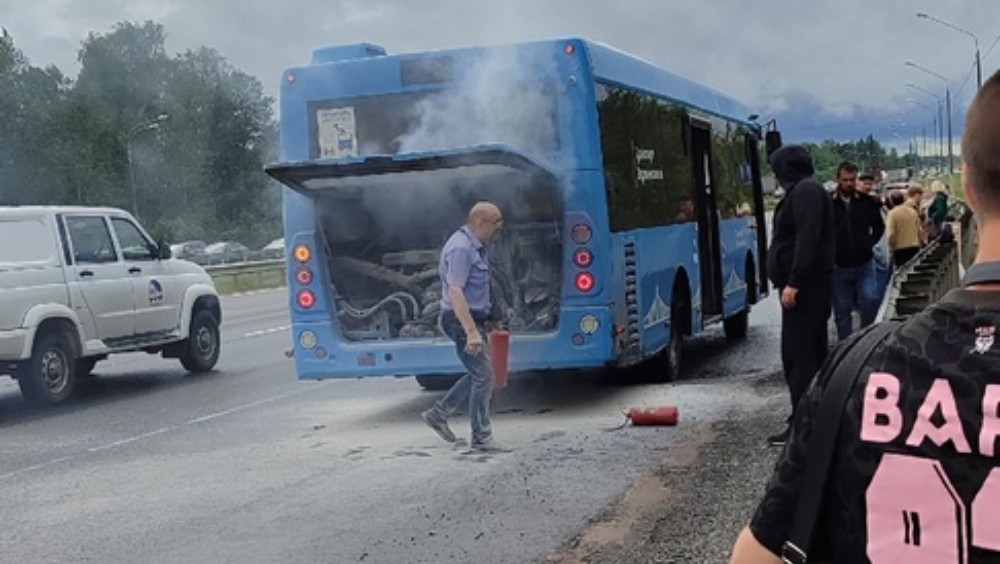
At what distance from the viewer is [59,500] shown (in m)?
8.20

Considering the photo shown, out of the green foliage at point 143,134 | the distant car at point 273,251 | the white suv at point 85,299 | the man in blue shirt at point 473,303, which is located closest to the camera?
the man in blue shirt at point 473,303

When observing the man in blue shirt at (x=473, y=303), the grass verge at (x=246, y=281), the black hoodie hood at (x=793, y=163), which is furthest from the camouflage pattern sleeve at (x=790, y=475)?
the grass verge at (x=246, y=281)

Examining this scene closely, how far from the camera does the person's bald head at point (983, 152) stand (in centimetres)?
176

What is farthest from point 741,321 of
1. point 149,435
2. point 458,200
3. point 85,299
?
point 149,435

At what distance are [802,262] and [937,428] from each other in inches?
248

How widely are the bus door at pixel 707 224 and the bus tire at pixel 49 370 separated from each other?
6538 mm

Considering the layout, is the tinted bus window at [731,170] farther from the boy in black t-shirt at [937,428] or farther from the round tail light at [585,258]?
the boy in black t-shirt at [937,428]

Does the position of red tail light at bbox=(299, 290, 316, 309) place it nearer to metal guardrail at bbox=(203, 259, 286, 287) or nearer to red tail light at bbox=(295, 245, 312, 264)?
red tail light at bbox=(295, 245, 312, 264)

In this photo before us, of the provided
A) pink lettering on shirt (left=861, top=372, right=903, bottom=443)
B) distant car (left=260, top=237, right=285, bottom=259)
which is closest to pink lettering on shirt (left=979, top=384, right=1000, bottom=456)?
pink lettering on shirt (left=861, top=372, right=903, bottom=443)

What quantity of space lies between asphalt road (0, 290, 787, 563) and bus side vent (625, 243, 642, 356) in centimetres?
51

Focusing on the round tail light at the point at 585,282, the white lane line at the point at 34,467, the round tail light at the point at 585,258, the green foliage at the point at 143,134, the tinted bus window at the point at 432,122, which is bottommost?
the white lane line at the point at 34,467

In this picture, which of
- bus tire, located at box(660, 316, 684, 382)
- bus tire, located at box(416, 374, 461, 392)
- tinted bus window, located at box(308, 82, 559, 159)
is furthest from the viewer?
bus tire, located at box(416, 374, 461, 392)

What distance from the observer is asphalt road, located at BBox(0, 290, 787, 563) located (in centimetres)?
661

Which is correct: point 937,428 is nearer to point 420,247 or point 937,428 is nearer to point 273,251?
point 420,247
